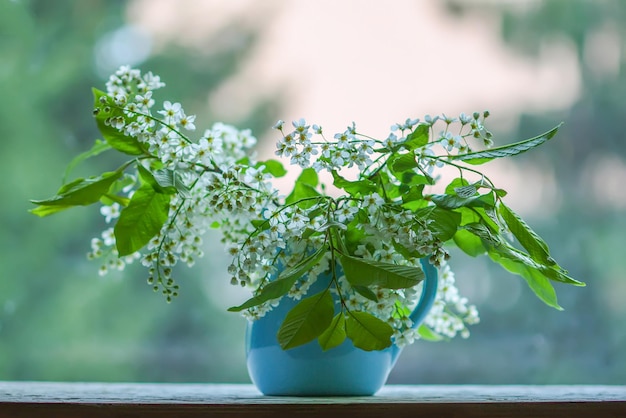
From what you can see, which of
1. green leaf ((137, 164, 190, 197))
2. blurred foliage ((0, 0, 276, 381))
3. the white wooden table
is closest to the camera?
the white wooden table

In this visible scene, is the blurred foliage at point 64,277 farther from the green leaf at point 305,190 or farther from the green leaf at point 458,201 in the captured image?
the green leaf at point 458,201

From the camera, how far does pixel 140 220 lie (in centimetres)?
65

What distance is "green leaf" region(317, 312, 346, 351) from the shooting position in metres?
0.62

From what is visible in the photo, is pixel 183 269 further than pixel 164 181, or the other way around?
pixel 183 269

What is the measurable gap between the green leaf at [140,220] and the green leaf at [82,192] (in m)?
0.05

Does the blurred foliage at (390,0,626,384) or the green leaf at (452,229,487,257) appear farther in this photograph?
the blurred foliage at (390,0,626,384)

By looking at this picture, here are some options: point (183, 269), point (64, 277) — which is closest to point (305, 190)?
point (183, 269)

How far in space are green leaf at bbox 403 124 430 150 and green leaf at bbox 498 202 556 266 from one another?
0.09m

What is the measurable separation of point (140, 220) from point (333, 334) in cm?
20

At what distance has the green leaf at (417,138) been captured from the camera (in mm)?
639

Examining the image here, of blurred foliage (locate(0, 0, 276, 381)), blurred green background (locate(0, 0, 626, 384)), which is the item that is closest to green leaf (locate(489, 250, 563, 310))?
blurred green background (locate(0, 0, 626, 384))

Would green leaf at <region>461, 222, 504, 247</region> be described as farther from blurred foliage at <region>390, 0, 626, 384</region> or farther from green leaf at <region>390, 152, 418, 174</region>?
blurred foliage at <region>390, 0, 626, 384</region>

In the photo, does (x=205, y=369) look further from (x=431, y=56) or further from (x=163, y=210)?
(x=163, y=210)

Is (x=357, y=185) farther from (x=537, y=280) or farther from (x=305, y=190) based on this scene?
(x=537, y=280)
